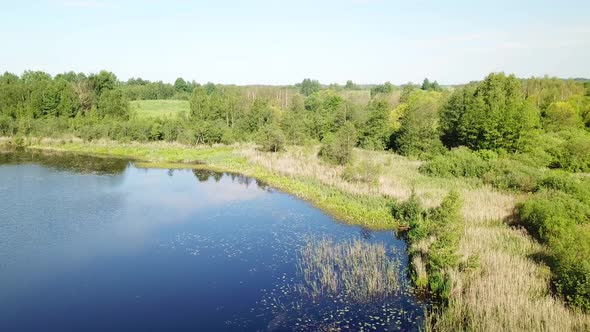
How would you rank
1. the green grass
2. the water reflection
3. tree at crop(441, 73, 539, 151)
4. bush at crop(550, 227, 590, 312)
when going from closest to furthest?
bush at crop(550, 227, 590, 312) < the green grass < tree at crop(441, 73, 539, 151) < the water reflection

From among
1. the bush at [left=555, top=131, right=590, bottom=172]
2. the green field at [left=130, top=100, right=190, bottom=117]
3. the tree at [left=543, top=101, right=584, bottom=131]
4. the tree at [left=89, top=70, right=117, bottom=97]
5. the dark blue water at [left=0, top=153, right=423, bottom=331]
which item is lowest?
the dark blue water at [left=0, top=153, right=423, bottom=331]

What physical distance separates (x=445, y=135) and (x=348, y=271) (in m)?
40.5

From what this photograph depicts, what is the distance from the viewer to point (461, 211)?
2578 cm

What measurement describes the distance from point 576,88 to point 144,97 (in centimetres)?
11932

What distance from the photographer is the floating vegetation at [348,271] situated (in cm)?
1731

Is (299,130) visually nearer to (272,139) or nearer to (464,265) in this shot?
(272,139)

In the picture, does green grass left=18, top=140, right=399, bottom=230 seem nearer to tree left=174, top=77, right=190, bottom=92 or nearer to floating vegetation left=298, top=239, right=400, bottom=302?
floating vegetation left=298, top=239, right=400, bottom=302

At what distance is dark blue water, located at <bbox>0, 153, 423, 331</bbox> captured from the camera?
604 inches

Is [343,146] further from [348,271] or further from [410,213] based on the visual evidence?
[348,271]

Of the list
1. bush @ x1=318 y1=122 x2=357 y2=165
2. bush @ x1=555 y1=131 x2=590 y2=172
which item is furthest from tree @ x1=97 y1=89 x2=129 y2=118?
bush @ x1=555 y1=131 x2=590 y2=172

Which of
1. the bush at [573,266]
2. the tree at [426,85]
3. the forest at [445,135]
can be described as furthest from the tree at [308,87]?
the bush at [573,266]

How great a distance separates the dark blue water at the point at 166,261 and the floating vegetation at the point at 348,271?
509 millimetres

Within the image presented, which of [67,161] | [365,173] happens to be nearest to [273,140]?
[365,173]

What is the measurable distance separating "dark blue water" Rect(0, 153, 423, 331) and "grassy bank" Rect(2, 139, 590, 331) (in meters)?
1.97
